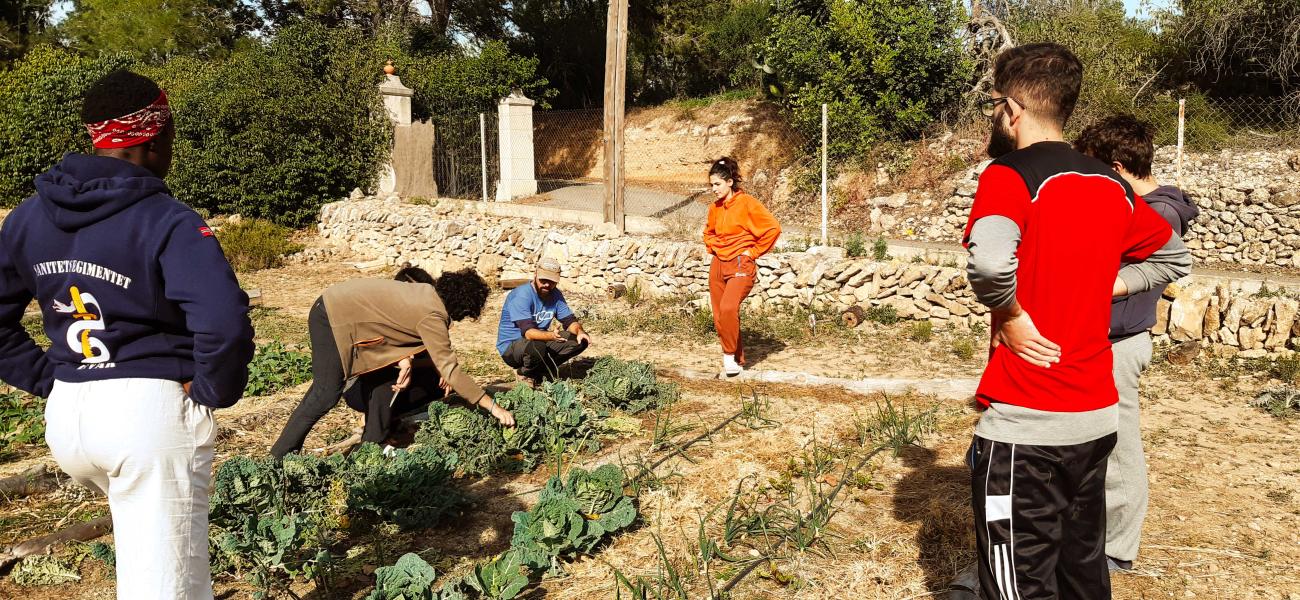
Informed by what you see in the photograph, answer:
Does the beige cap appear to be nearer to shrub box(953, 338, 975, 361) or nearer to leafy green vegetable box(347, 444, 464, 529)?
leafy green vegetable box(347, 444, 464, 529)

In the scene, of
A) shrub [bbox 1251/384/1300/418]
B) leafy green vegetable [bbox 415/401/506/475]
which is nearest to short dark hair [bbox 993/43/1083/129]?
leafy green vegetable [bbox 415/401/506/475]

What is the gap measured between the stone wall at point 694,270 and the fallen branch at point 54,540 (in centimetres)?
712

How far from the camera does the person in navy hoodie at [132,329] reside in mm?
2164

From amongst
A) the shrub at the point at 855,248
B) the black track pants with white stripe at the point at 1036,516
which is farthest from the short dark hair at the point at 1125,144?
the shrub at the point at 855,248

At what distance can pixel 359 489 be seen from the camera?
4.07 meters

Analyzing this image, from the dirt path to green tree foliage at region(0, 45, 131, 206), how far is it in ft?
63.3

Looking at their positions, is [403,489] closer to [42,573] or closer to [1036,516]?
[42,573]

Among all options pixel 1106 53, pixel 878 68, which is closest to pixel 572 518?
pixel 878 68

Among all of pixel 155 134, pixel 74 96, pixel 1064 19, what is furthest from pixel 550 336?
pixel 74 96

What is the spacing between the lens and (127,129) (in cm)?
225

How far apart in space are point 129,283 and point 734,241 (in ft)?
16.5

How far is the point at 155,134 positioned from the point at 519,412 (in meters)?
3.04

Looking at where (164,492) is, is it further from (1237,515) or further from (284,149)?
(284,149)

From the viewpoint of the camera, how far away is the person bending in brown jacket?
15.1 ft
